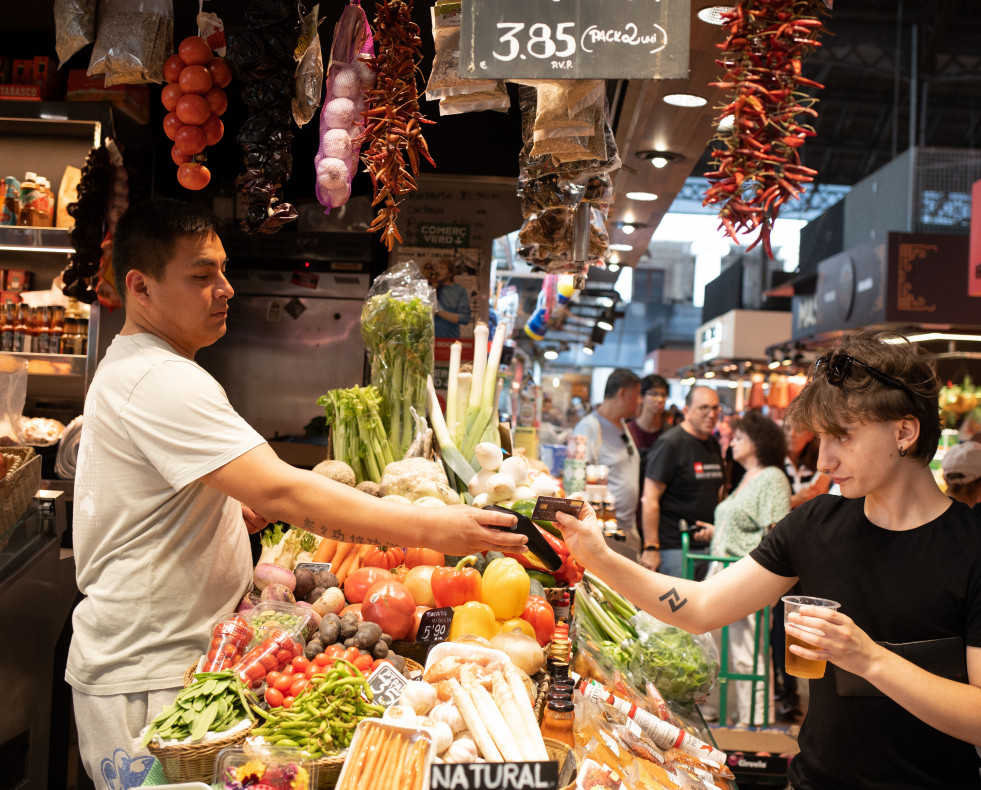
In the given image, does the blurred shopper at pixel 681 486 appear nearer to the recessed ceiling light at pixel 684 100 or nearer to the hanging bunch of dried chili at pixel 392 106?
the recessed ceiling light at pixel 684 100

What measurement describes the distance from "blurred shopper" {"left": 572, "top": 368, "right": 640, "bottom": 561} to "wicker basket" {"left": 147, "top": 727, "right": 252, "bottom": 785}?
19.5 ft

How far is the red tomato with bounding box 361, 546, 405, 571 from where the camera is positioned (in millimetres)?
3111

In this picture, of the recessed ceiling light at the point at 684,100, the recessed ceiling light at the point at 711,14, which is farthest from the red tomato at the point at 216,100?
the recessed ceiling light at the point at 684,100

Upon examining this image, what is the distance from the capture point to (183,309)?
2.38 m

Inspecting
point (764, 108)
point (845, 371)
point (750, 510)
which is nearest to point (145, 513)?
point (845, 371)

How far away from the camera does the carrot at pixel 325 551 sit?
131 inches

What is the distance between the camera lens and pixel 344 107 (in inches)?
108

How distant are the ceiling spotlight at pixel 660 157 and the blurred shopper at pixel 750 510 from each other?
6.72 feet

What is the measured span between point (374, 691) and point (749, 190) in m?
1.67

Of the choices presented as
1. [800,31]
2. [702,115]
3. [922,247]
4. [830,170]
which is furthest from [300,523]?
[830,170]

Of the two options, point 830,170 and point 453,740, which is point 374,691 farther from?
point 830,170

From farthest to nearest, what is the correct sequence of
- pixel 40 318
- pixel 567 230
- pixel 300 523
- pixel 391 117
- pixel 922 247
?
pixel 922 247
pixel 40 318
pixel 567 230
pixel 391 117
pixel 300 523

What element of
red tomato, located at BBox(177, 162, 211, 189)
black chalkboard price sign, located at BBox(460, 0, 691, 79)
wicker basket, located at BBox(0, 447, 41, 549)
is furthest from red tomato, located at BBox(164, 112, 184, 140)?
wicker basket, located at BBox(0, 447, 41, 549)

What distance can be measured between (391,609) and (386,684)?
509 millimetres
